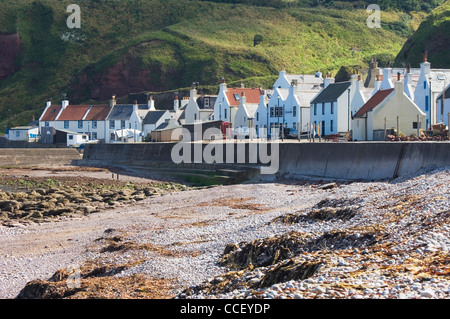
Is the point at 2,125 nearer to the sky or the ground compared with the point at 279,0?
nearer to the ground

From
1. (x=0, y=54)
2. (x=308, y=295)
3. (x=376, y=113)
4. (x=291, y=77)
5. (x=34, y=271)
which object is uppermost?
(x=0, y=54)

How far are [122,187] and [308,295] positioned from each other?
2926cm

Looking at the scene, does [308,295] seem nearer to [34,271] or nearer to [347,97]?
[34,271]

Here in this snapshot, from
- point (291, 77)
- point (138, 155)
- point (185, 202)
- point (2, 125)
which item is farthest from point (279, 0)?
point (185, 202)

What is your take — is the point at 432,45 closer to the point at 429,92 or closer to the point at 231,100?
the point at 231,100

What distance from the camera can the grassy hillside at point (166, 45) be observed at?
10962 cm

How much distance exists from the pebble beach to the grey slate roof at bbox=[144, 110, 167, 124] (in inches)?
2062

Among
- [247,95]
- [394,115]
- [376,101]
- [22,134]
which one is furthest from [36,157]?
[394,115]

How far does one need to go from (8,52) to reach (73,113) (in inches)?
2162

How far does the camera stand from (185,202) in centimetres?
2797

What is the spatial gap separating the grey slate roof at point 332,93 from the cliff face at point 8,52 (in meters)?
93.3

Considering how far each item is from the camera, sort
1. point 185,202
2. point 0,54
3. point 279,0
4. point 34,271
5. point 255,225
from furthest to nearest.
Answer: point 279,0
point 0,54
point 185,202
point 255,225
point 34,271

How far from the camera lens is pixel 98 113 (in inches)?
3359

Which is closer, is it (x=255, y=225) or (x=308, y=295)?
(x=308, y=295)
